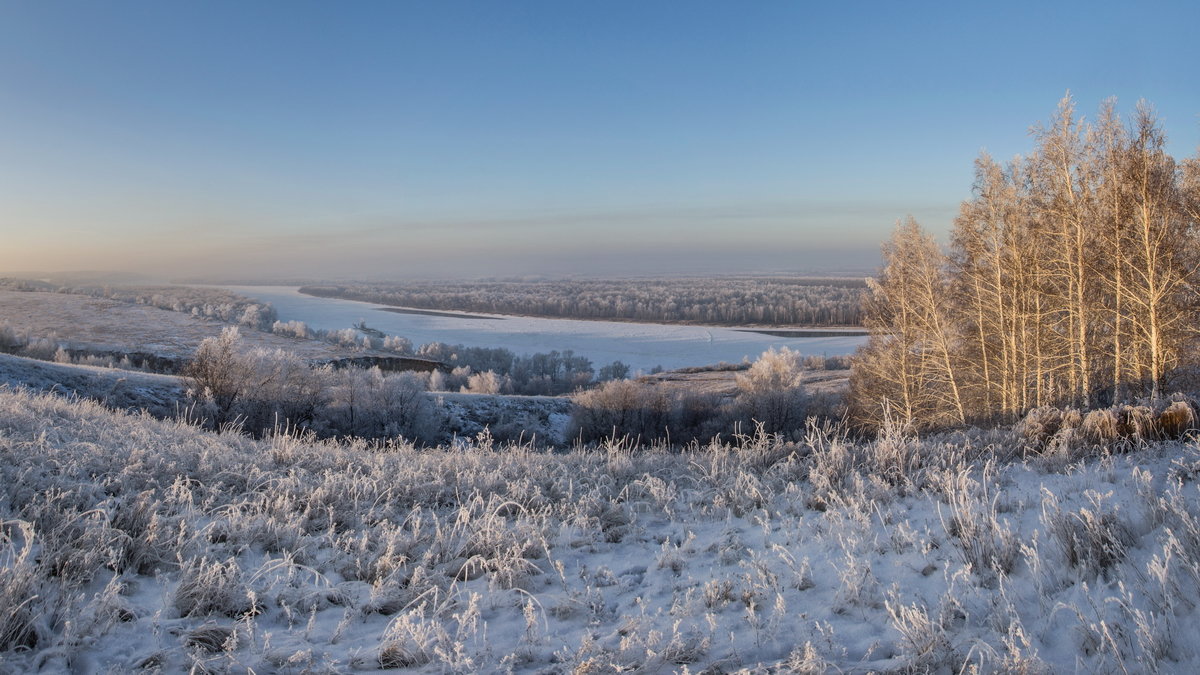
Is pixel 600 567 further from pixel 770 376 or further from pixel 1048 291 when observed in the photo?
pixel 770 376

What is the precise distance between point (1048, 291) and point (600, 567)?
15.7 metres

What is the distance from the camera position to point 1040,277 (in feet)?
46.3

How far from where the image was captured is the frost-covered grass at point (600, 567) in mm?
2301

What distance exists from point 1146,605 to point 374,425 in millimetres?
25729

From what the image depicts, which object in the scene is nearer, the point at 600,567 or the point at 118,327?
the point at 600,567

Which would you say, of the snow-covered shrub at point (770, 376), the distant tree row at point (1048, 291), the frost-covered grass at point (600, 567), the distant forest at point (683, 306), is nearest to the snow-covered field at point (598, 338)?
the distant forest at point (683, 306)

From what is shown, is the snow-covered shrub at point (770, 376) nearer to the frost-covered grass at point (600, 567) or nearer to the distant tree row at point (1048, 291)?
the distant tree row at point (1048, 291)

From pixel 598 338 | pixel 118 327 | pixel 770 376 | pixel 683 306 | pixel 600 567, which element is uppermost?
pixel 118 327

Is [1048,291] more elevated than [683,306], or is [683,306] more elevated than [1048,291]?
[1048,291]

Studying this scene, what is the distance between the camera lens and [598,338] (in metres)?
82.2

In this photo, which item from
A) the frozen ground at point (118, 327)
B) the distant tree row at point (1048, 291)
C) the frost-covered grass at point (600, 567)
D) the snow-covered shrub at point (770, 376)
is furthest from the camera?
the frozen ground at point (118, 327)

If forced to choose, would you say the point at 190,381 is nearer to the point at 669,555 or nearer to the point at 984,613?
the point at 669,555

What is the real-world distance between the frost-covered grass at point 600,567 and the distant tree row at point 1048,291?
243 inches

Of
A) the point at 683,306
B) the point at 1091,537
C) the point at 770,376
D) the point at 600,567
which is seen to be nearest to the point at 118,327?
the point at 770,376
